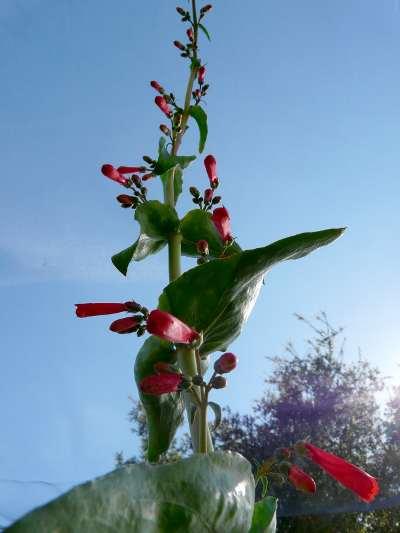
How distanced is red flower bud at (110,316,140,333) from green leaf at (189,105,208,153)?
81cm

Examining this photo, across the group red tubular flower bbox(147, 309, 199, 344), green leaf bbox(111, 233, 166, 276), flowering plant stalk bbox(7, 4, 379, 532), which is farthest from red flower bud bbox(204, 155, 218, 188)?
red tubular flower bbox(147, 309, 199, 344)

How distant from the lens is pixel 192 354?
1.39 metres

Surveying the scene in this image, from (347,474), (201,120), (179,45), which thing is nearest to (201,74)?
(179,45)

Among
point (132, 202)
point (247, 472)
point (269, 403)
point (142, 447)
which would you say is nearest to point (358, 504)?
point (269, 403)

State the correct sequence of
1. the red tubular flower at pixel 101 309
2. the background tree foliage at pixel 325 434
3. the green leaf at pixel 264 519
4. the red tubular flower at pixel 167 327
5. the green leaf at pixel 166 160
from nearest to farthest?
the green leaf at pixel 264 519
the red tubular flower at pixel 167 327
the red tubular flower at pixel 101 309
the green leaf at pixel 166 160
the background tree foliage at pixel 325 434

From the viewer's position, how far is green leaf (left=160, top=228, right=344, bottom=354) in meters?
1.25

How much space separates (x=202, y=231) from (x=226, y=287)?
1.70ft

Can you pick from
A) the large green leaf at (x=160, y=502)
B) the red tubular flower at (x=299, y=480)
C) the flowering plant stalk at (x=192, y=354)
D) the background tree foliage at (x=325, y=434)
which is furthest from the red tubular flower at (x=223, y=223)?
the background tree foliage at (x=325, y=434)

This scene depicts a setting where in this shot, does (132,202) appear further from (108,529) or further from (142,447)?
(142,447)

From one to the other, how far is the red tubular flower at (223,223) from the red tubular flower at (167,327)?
510mm

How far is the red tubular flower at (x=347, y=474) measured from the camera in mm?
1420

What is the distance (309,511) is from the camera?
1028cm

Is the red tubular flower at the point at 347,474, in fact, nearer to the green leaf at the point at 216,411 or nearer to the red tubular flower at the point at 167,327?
the green leaf at the point at 216,411

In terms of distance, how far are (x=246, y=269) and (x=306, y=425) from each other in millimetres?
10918
